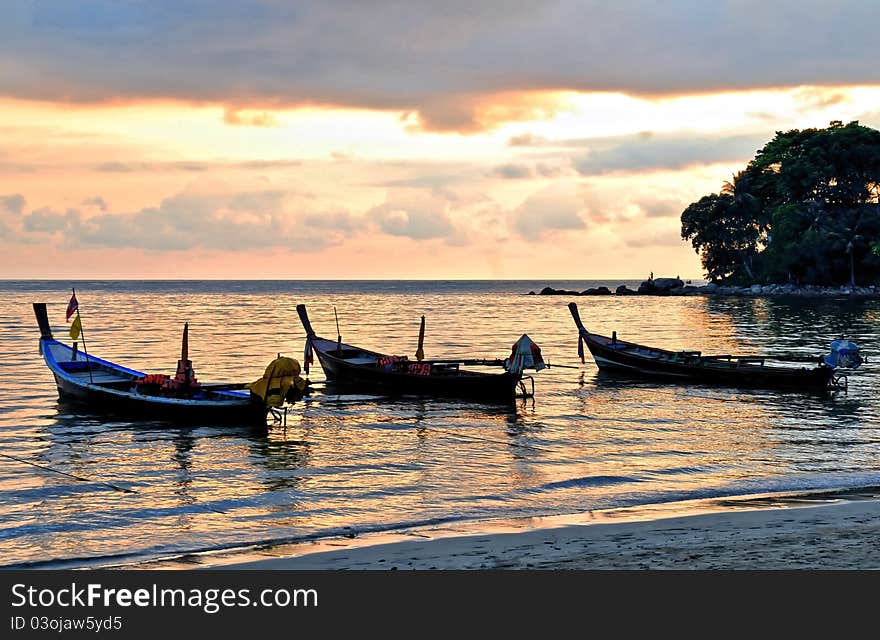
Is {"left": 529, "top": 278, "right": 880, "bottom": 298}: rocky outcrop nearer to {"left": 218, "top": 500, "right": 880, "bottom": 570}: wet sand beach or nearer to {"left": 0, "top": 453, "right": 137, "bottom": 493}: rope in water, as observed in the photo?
{"left": 218, "top": 500, "right": 880, "bottom": 570}: wet sand beach

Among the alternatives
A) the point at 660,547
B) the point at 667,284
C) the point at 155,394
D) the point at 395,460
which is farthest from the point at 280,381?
the point at 667,284

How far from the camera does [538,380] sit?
3953 cm

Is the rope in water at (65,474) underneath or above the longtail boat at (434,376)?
underneath

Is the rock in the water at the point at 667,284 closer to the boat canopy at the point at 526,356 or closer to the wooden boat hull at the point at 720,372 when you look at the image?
the wooden boat hull at the point at 720,372

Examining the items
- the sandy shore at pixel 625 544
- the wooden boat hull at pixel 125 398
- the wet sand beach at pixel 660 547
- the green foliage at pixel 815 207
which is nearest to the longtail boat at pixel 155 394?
the wooden boat hull at pixel 125 398

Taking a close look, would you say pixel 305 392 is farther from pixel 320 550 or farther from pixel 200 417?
pixel 320 550

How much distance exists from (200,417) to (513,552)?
15.1 meters

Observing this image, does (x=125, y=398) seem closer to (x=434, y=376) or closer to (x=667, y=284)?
(x=434, y=376)

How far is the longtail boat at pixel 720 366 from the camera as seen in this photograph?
110ft

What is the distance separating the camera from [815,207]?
379 feet

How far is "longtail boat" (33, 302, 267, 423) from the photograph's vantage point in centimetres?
2508

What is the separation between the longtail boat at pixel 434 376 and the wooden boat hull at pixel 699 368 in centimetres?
729

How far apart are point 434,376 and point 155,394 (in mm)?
9959
